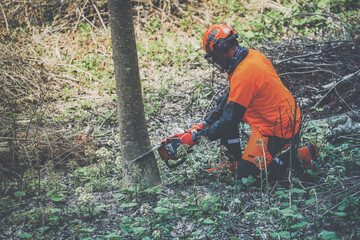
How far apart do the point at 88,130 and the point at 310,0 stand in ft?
23.3

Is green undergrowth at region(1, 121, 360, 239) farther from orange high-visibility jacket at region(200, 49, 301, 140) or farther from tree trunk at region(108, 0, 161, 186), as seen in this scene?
orange high-visibility jacket at region(200, 49, 301, 140)

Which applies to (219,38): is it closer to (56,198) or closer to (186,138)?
(186,138)

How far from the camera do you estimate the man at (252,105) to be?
2824mm

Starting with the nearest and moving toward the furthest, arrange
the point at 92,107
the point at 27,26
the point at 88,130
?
the point at 88,130 < the point at 92,107 < the point at 27,26

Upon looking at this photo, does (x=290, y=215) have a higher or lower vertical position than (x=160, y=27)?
lower

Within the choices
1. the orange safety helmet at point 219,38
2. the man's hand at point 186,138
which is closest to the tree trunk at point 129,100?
the man's hand at point 186,138

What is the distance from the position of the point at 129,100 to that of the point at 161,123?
205 cm

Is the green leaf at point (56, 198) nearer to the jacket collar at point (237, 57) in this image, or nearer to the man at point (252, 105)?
the man at point (252, 105)

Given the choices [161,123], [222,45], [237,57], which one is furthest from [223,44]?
[161,123]

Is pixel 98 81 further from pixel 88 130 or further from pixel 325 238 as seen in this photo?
pixel 325 238

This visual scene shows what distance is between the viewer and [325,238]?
183 centimetres

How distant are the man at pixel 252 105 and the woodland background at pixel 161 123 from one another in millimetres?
220

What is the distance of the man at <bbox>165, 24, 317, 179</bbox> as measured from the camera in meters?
2.82

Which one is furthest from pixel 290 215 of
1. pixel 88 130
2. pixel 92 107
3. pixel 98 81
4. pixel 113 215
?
pixel 98 81
